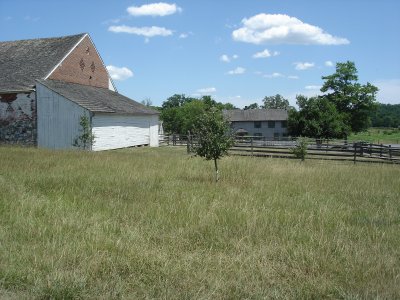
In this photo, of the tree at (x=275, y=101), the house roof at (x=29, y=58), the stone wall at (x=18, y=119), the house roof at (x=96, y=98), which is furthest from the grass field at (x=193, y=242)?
the tree at (x=275, y=101)

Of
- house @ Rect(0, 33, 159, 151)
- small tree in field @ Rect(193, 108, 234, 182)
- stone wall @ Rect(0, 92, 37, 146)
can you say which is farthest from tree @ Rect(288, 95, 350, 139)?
small tree in field @ Rect(193, 108, 234, 182)

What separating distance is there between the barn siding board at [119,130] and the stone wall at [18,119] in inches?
189

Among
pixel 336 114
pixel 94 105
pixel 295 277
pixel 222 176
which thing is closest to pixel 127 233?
pixel 295 277

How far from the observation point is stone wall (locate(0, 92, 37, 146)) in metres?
30.6

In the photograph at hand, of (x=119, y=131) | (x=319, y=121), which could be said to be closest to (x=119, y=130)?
(x=119, y=131)

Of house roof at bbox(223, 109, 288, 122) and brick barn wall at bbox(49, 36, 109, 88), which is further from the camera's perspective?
house roof at bbox(223, 109, 288, 122)

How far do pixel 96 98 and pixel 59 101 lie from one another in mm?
4020

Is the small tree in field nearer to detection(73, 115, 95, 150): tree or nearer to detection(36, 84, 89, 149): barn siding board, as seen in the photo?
detection(73, 115, 95, 150): tree

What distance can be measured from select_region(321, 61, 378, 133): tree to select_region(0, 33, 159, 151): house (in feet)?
132

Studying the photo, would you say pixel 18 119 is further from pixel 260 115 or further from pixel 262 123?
pixel 260 115

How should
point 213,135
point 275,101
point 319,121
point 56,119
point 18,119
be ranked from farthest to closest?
point 275,101 < point 319,121 < point 18,119 < point 56,119 < point 213,135

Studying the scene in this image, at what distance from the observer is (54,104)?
2966 cm

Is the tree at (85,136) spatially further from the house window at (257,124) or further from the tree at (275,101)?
the tree at (275,101)

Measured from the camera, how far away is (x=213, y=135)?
49.2 feet
